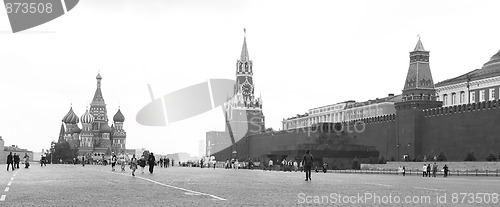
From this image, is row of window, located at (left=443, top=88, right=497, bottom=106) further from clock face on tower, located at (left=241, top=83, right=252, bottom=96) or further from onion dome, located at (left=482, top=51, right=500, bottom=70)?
clock face on tower, located at (left=241, top=83, right=252, bottom=96)

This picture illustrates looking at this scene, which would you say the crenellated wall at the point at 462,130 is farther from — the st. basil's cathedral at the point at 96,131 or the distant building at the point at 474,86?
the st. basil's cathedral at the point at 96,131

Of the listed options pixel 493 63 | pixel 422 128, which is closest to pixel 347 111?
pixel 493 63

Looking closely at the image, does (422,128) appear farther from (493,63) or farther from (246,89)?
(246,89)

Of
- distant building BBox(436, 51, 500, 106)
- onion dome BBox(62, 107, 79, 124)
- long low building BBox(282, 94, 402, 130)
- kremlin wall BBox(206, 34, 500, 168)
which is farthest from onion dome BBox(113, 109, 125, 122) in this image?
distant building BBox(436, 51, 500, 106)

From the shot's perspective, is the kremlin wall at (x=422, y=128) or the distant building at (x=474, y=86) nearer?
the kremlin wall at (x=422, y=128)

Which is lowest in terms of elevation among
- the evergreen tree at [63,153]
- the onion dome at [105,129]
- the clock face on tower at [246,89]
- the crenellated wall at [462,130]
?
the evergreen tree at [63,153]

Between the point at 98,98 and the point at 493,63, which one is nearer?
the point at 493,63

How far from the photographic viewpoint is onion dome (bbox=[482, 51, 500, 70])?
209 feet

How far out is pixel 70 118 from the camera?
137 m

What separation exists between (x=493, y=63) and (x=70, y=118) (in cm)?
9104

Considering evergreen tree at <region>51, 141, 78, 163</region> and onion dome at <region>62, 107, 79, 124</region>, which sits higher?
onion dome at <region>62, 107, 79, 124</region>

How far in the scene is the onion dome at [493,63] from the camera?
63.8 meters

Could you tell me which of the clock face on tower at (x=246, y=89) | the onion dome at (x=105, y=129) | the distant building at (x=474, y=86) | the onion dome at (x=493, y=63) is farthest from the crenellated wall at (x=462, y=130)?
the onion dome at (x=105, y=129)

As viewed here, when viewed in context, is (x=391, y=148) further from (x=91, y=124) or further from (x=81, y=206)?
(x=91, y=124)
